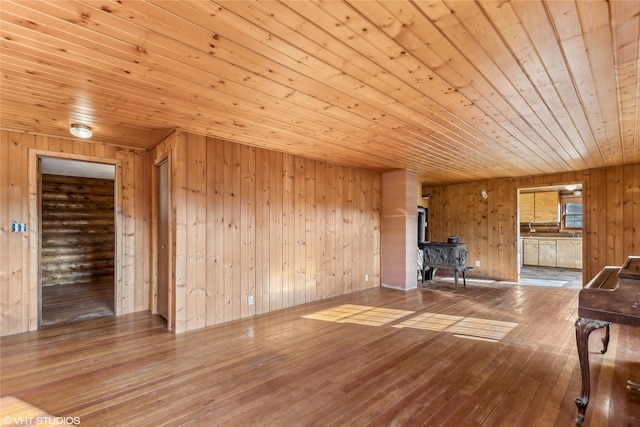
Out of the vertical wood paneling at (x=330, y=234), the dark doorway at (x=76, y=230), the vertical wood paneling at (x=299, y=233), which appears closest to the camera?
the vertical wood paneling at (x=299, y=233)

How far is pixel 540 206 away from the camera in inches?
361

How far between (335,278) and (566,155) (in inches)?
167

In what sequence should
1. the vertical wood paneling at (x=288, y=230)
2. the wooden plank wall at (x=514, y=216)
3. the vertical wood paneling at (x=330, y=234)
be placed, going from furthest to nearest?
the wooden plank wall at (x=514, y=216) < the vertical wood paneling at (x=330, y=234) < the vertical wood paneling at (x=288, y=230)

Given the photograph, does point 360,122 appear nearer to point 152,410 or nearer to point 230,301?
point 230,301

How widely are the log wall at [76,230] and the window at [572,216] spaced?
1234cm

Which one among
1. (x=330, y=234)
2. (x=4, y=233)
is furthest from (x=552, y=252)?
(x=4, y=233)

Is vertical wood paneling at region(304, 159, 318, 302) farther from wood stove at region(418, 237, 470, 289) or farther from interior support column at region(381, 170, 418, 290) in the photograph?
wood stove at region(418, 237, 470, 289)

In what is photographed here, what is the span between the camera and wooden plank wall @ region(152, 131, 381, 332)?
11.8 ft

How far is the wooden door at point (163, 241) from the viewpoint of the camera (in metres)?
3.90

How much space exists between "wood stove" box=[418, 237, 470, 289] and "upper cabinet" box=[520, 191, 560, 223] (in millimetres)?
4587

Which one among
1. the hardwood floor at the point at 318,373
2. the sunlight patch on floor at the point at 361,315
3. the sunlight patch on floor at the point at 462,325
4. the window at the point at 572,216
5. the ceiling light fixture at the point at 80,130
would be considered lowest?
the sunlight patch on floor at the point at 361,315

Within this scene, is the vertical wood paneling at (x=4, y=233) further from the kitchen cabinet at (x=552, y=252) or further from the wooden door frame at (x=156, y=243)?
the kitchen cabinet at (x=552, y=252)

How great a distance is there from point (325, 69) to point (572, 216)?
10.1m

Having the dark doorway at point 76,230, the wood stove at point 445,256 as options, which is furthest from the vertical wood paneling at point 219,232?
the wood stove at point 445,256
